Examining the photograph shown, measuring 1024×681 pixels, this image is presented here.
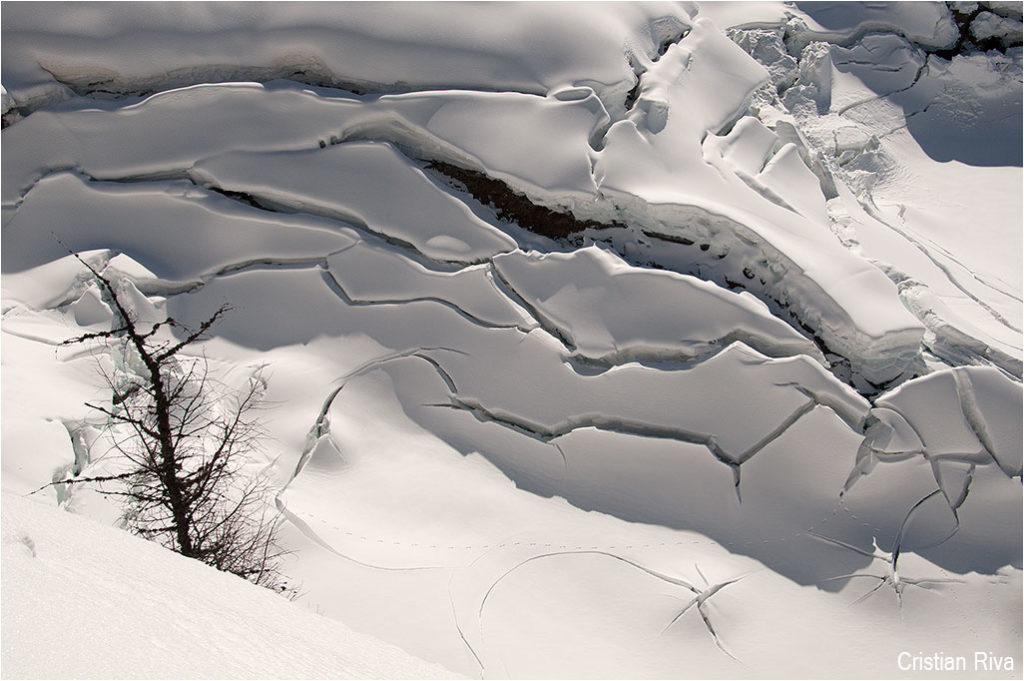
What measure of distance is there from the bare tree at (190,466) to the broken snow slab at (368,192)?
798 mm

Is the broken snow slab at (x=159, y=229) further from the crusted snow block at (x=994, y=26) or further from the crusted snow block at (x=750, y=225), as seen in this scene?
the crusted snow block at (x=994, y=26)

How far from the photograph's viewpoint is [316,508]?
2.83 m

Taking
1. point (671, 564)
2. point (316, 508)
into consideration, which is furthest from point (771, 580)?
point (316, 508)

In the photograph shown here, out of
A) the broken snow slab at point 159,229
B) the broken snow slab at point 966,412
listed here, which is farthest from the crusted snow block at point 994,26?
the broken snow slab at point 159,229

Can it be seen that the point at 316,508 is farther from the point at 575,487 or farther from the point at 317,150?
the point at 317,150

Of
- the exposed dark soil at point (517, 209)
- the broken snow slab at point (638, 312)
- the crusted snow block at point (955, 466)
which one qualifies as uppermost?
the exposed dark soil at point (517, 209)

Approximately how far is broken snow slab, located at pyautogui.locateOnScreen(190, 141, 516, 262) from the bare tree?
2.62ft

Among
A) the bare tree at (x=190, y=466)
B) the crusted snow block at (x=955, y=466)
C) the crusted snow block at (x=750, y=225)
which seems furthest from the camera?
the crusted snow block at (x=750, y=225)

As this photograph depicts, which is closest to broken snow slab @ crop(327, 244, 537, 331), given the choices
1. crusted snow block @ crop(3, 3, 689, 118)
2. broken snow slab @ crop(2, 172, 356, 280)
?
broken snow slab @ crop(2, 172, 356, 280)

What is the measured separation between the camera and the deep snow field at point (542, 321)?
264 centimetres

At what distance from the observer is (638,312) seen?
127 inches

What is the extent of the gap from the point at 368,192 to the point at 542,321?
105 cm

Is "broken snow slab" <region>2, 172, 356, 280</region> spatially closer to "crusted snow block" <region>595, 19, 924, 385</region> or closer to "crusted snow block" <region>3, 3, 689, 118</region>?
"crusted snow block" <region>3, 3, 689, 118</region>

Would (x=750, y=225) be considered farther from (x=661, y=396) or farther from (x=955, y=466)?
(x=955, y=466)
